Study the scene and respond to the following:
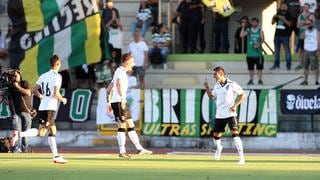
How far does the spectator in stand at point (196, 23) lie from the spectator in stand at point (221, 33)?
0.44m

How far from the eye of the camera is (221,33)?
2741 centimetres

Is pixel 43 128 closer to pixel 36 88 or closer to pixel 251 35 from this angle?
pixel 36 88

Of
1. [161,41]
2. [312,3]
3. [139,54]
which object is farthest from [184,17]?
[312,3]

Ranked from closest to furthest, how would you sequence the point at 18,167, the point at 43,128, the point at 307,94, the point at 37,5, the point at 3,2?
the point at 18,167
the point at 43,128
the point at 307,94
the point at 37,5
the point at 3,2

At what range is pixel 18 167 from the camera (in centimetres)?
1532

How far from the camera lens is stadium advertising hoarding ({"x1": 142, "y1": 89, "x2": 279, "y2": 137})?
23.8m

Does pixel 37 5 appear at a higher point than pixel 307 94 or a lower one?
higher

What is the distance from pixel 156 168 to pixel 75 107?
10065mm

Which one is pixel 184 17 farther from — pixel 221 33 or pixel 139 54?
pixel 139 54

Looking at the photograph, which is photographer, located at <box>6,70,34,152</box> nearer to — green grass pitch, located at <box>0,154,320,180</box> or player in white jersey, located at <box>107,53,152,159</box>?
green grass pitch, located at <box>0,154,320,180</box>

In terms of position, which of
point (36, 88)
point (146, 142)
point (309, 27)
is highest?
point (309, 27)

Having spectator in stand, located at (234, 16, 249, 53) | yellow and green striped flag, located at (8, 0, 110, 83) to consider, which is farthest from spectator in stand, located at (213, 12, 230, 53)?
yellow and green striped flag, located at (8, 0, 110, 83)

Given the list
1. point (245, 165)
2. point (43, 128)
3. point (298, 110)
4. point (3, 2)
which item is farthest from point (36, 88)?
point (3, 2)

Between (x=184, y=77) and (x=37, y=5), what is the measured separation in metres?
5.06
